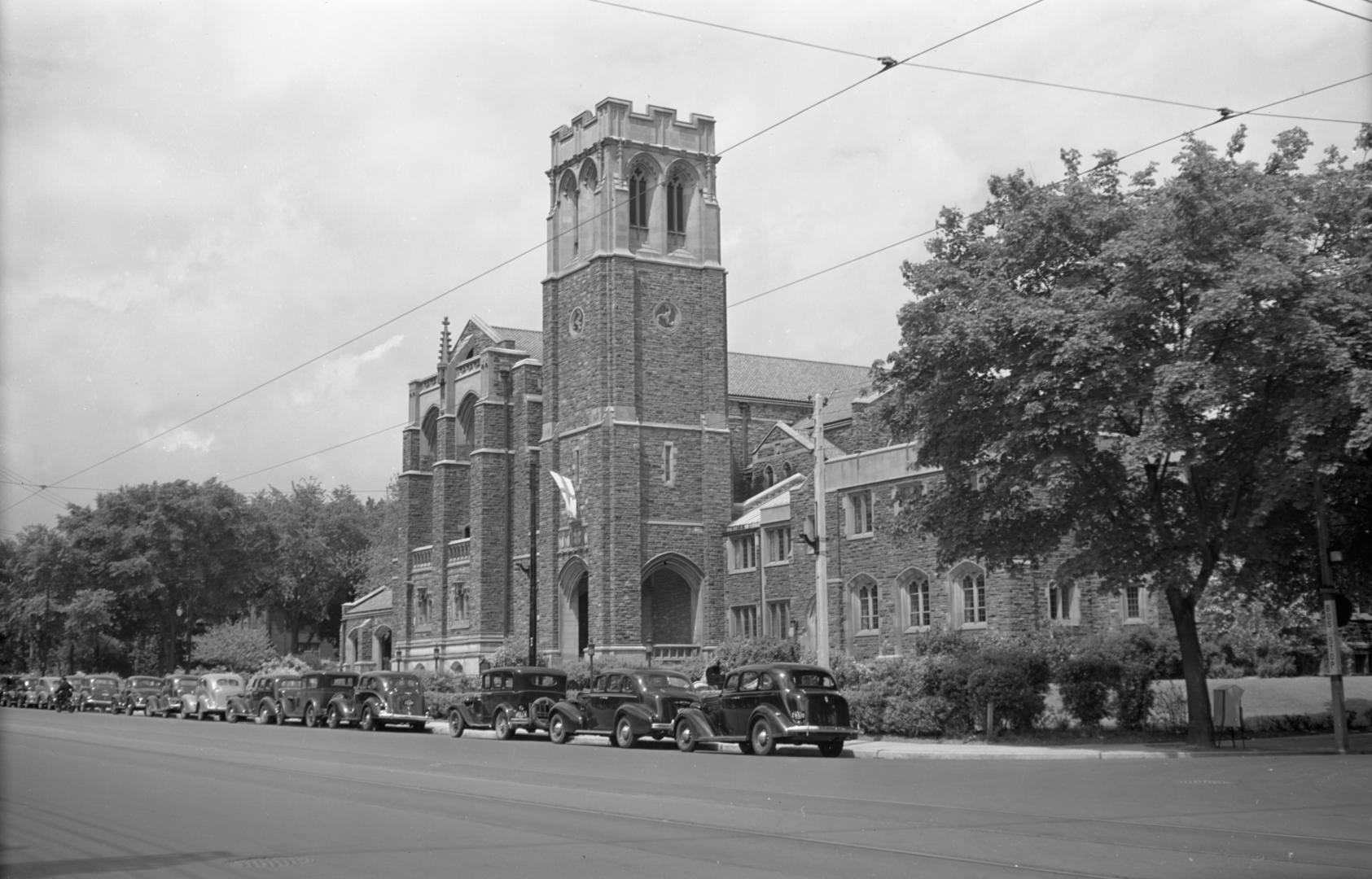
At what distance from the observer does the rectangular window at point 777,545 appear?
50.9 meters

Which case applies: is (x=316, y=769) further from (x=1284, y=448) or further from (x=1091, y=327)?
(x=1284, y=448)

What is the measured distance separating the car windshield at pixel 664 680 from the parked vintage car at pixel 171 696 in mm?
23737

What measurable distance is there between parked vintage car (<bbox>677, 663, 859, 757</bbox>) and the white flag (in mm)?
29488

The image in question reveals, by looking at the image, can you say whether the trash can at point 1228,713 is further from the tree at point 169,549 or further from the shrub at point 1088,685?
the tree at point 169,549

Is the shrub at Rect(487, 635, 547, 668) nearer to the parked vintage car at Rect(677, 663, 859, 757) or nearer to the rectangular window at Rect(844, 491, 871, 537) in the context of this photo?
the rectangular window at Rect(844, 491, 871, 537)

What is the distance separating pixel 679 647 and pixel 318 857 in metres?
44.4

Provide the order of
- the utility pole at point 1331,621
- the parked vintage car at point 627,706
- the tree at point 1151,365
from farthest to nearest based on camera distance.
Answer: the parked vintage car at point 627,706 < the utility pole at point 1331,621 < the tree at point 1151,365

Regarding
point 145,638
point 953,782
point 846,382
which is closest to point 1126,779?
point 953,782

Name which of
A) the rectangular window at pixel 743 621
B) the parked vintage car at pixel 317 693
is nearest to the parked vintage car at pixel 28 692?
the parked vintage car at pixel 317 693

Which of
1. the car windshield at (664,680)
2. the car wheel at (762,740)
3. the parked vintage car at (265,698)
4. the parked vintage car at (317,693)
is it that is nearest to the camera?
the car wheel at (762,740)

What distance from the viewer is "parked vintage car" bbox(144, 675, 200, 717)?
153 ft

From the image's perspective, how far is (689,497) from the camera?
5672 centimetres

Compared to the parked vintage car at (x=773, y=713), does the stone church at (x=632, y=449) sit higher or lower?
higher

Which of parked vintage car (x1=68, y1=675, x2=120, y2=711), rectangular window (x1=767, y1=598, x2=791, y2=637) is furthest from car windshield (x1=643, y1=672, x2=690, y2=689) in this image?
parked vintage car (x1=68, y1=675, x2=120, y2=711)
